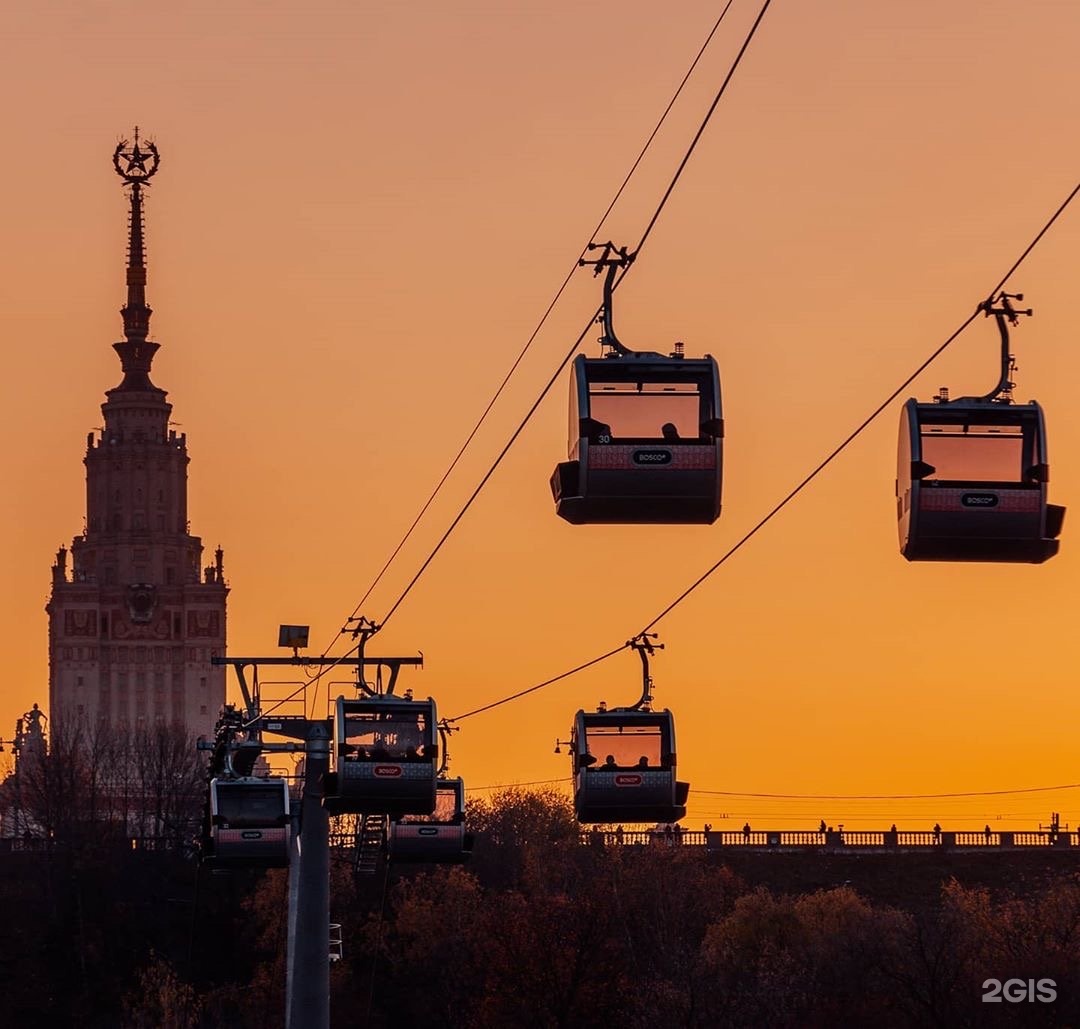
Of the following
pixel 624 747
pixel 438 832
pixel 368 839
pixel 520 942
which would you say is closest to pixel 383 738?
pixel 624 747

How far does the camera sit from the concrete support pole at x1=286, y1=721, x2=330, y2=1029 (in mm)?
80062

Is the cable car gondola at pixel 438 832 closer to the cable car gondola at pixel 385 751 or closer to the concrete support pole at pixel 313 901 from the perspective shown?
the concrete support pole at pixel 313 901

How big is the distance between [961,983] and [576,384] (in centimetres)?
8760

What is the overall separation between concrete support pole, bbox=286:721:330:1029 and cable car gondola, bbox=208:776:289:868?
356 centimetres

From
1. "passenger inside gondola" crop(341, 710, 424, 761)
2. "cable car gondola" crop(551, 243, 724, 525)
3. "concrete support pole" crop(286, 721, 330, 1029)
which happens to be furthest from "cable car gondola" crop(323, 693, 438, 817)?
"cable car gondola" crop(551, 243, 724, 525)

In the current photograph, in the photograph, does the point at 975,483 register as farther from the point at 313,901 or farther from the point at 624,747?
the point at 313,901

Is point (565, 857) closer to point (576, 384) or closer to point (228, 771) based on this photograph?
point (228, 771)

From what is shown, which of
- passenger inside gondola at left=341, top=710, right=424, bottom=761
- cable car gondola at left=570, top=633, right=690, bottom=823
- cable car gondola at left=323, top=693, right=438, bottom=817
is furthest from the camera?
passenger inside gondola at left=341, top=710, right=424, bottom=761

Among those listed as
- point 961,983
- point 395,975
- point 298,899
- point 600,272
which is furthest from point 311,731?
point 395,975

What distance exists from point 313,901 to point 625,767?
15203 mm

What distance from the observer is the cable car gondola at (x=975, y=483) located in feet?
139

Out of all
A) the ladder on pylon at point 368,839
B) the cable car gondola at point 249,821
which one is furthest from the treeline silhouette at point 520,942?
the cable car gondola at point 249,821

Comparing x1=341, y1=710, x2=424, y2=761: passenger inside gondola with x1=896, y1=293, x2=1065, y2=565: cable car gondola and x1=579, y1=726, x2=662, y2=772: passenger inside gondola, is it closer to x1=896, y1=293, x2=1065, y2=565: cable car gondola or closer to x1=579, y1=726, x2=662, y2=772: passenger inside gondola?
x1=579, y1=726, x2=662, y2=772: passenger inside gondola

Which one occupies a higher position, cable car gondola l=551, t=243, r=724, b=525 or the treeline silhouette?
cable car gondola l=551, t=243, r=724, b=525
